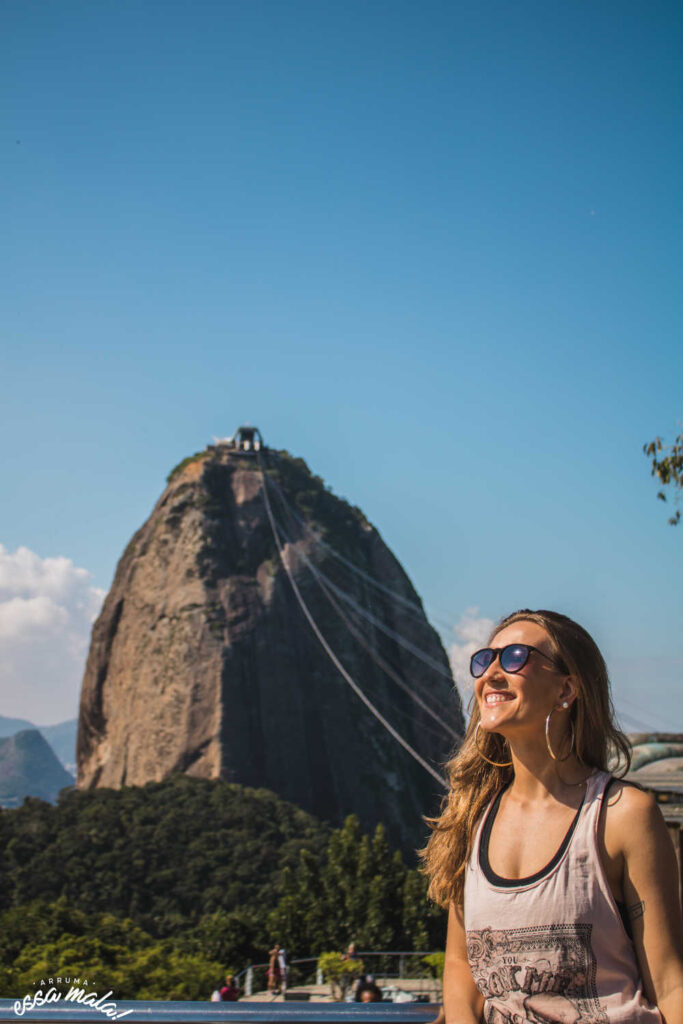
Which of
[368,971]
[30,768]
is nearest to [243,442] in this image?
[368,971]

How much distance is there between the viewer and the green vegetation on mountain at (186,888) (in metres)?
14.0

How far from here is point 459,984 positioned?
1.84m

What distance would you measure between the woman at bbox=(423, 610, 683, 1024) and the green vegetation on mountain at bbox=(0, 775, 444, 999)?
380 inches

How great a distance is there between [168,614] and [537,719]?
4647cm

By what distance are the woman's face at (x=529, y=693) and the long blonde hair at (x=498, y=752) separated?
Answer: 21 millimetres

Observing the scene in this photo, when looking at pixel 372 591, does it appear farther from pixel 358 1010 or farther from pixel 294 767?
pixel 358 1010

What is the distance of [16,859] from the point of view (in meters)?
28.5

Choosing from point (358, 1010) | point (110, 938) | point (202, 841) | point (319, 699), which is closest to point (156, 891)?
point (202, 841)

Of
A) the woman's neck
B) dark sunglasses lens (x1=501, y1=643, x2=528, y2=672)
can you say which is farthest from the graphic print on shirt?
dark sunglasses lens (x1=501, y1=643, x2=528, y2=672)

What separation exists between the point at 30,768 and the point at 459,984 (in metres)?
172

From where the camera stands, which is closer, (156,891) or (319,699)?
(156,891)

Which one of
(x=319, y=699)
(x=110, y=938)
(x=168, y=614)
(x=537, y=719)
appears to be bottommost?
(x=110, y=938)

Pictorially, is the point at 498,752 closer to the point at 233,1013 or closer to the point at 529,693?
the point at 529,693

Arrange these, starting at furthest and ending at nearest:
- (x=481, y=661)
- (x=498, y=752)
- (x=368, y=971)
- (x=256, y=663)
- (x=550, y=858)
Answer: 1. (x=256, y=663)
2. (x=368, y=971)
3. (x=498, y=752)
4. (x=481, y=661)
5. (x=550, y=858)
